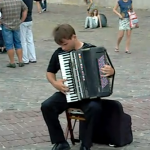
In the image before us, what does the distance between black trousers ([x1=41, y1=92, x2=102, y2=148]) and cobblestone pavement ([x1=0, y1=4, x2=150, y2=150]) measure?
37cm

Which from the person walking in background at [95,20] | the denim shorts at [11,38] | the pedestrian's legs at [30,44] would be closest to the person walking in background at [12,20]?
the denim shorts at [11,38]

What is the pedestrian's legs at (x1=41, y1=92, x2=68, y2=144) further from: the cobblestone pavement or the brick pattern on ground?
the brick pattern on ground

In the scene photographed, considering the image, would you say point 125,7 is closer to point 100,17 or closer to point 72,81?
point 100,17

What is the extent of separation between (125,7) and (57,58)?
665 cm

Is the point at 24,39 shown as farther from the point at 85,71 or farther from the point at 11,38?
the point at 85,71

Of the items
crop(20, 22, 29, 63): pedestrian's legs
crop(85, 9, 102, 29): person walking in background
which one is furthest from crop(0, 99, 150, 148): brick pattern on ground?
crop(85, 9, 102, 29): person walking in background

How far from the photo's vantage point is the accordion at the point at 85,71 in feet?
16.0

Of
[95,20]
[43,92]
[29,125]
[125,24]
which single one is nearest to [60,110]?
[29,125]

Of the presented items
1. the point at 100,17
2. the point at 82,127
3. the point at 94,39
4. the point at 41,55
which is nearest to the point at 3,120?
the point at 82,127

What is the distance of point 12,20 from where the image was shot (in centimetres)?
971

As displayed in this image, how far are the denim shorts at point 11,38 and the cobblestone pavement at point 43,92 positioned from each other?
1.60ft

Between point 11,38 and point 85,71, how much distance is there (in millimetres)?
5275

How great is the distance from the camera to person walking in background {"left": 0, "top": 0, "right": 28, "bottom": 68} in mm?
9586

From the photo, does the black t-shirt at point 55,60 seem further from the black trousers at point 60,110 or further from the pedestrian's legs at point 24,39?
Answer: the pedestrian's legs at point 24,39
